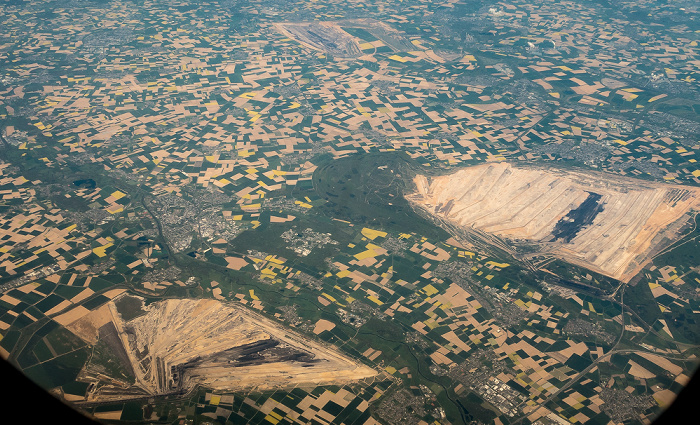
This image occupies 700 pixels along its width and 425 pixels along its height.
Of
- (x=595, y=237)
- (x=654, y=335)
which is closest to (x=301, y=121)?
(x=595, y=237)

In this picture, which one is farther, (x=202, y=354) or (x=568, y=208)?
(x=568, y=208)

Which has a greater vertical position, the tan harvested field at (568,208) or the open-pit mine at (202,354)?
the tan harvested field at (568,208)

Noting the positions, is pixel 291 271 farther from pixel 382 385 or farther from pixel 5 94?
pixel 5 94

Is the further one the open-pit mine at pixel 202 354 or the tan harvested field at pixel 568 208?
the tan harvested field at pixel 568 208

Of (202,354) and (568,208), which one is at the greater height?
(568,208)
